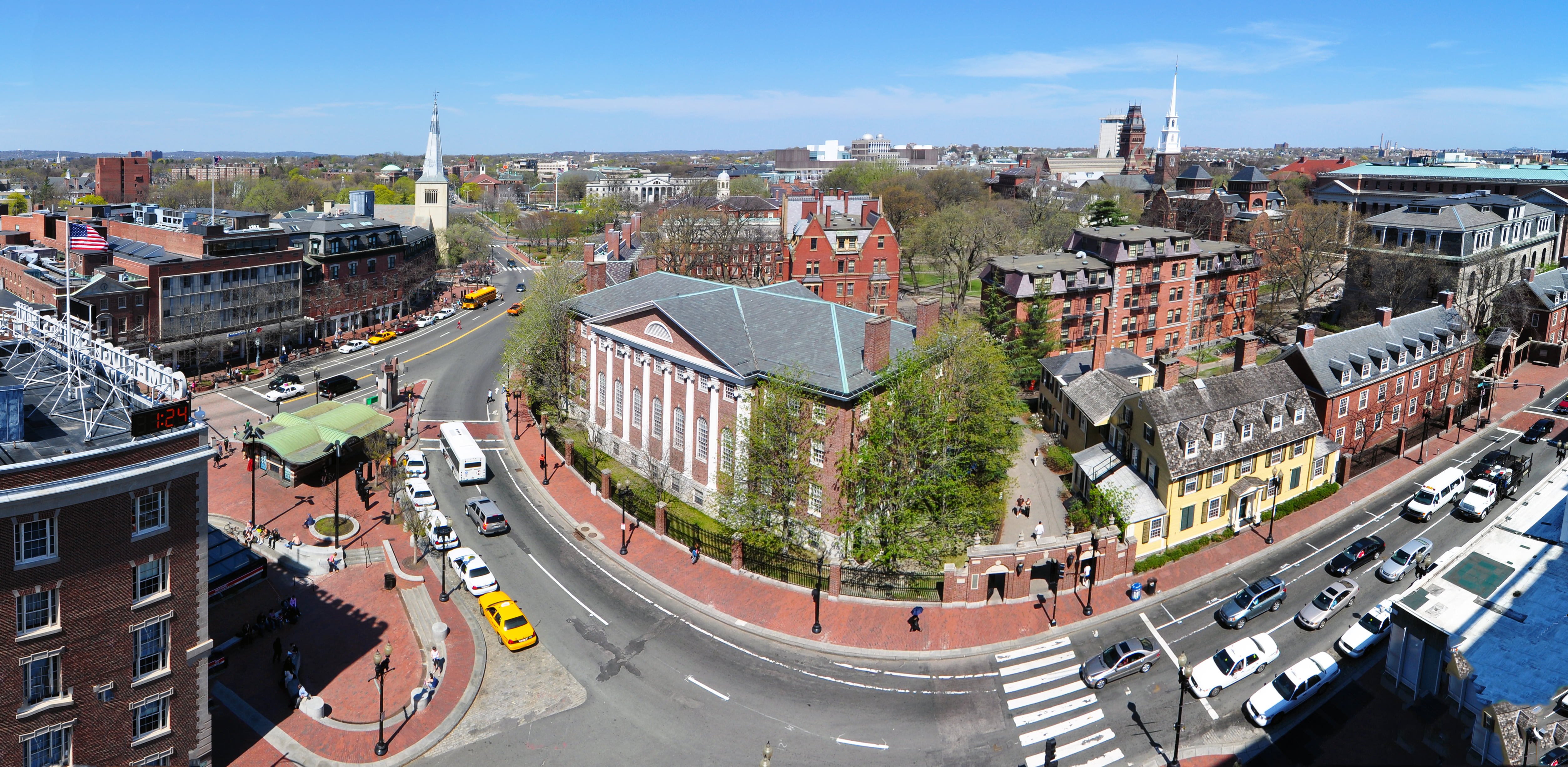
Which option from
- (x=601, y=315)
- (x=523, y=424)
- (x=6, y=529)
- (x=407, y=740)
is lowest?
(x=407, y=740)

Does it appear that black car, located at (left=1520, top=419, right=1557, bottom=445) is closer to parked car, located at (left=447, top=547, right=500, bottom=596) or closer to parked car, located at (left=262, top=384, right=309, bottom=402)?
parked car, located at (left=447, top=547, right=500, bottom=596)

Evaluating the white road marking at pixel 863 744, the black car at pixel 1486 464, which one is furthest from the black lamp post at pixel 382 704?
the black car at pixel 1486 464

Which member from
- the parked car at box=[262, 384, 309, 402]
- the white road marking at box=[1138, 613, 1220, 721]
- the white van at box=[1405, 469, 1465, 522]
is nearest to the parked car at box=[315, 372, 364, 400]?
the parked car at box=[262, 384, 309, 402]

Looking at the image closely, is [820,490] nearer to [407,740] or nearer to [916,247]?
[407,740]

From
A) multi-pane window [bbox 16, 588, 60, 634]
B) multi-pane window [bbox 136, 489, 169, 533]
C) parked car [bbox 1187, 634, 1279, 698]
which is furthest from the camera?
parked car [bbox 1187, 634, 1279, 698]

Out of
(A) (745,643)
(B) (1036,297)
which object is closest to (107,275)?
(A) (745,643)

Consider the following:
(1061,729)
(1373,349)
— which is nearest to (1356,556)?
(1373,349)
